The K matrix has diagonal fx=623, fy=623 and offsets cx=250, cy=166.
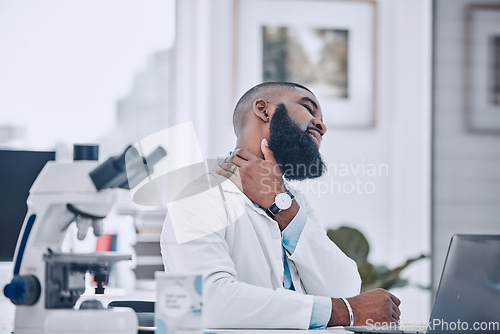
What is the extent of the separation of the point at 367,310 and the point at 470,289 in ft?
1.14

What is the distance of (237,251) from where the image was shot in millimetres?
1695

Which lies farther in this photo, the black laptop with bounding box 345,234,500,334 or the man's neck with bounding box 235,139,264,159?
the man's neck with bounding box 235,139,264,159

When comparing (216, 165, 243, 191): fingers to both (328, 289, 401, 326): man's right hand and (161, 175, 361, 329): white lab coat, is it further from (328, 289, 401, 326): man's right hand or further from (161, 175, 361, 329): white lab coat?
(328, 289, 401, 326): man's right hand

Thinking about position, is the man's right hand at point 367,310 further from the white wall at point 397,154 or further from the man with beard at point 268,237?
the white wall at point 397,154

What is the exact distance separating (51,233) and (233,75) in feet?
6.18

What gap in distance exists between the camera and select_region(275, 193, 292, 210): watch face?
5.70 ft

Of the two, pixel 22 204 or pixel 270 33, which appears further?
pixel 270 33

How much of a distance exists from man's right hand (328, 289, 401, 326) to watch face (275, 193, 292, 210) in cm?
32

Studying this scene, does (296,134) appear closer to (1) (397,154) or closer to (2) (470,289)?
(2) (470,289)

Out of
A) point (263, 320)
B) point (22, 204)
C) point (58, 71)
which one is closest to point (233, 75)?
point (58, 71)

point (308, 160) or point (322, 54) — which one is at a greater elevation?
point (322, 54)

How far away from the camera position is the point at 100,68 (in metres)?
2.93

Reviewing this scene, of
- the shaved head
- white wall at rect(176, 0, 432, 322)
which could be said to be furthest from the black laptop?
white wall at rect(176, 0, 432, 322)

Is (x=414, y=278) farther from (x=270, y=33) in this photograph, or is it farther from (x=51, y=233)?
(x=51, y=233)
